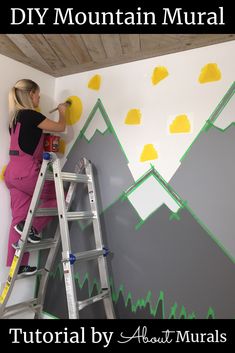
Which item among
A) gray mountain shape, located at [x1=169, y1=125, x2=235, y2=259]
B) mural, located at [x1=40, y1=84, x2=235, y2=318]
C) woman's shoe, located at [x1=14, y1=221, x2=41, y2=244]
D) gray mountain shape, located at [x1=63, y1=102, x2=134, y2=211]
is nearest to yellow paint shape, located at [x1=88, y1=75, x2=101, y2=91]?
mural, located at [x1=40, y1=84, x2=235, y2=318]

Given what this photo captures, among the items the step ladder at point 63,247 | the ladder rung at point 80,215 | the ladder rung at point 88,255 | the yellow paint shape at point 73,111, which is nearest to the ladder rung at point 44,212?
the step ladder at point 63,247

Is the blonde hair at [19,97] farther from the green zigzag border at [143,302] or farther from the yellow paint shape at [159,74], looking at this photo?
the green zigzag border at [143,302]

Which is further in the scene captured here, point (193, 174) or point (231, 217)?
point (193, 174)

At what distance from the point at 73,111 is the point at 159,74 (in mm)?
753

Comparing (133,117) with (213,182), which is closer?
(213,182)

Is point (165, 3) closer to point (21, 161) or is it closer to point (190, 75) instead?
point (190, 75)

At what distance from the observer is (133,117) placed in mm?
2027

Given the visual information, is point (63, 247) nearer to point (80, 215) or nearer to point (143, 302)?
point (80, 215)

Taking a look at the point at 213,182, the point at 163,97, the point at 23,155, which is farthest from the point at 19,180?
the point at 213,182

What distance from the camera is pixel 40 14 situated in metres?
1.66

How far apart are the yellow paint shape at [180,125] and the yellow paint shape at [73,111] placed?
791 mm

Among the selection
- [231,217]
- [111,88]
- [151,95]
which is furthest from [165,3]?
[231,217]

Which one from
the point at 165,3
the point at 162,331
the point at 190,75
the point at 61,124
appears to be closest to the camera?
the point at 165,3

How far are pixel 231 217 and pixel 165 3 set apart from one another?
130cm
